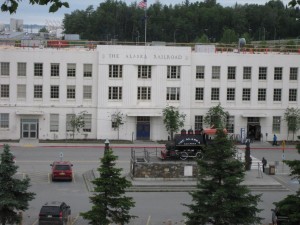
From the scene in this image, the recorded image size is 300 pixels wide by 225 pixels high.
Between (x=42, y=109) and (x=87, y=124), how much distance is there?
4384mm

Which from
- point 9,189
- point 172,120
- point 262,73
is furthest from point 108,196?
point 262,73

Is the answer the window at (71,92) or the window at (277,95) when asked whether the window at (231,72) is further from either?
the window at (71,92)

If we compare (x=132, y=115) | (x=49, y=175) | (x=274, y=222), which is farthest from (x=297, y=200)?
(x=132, y=115)

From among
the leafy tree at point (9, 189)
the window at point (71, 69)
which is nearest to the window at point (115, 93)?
the window at point (71, 69)

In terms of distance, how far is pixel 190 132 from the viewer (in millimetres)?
47750

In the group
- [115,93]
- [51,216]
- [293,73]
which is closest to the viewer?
[51,216]

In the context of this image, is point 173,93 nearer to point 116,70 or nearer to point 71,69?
point 116,70

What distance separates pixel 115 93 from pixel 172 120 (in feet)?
20.1

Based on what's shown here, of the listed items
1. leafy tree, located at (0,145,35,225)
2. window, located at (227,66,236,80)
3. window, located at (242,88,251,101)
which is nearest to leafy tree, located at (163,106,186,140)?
window, located at (227,66,236,80)

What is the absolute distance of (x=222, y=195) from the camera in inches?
1022

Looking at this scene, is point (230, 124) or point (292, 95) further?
point (292, 95)

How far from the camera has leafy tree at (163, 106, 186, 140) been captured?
197 ft

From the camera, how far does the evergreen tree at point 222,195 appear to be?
85.2 feet

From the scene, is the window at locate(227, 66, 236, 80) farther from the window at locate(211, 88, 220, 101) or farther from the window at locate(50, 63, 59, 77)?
the window at locate(50, 63, 59, 77)
